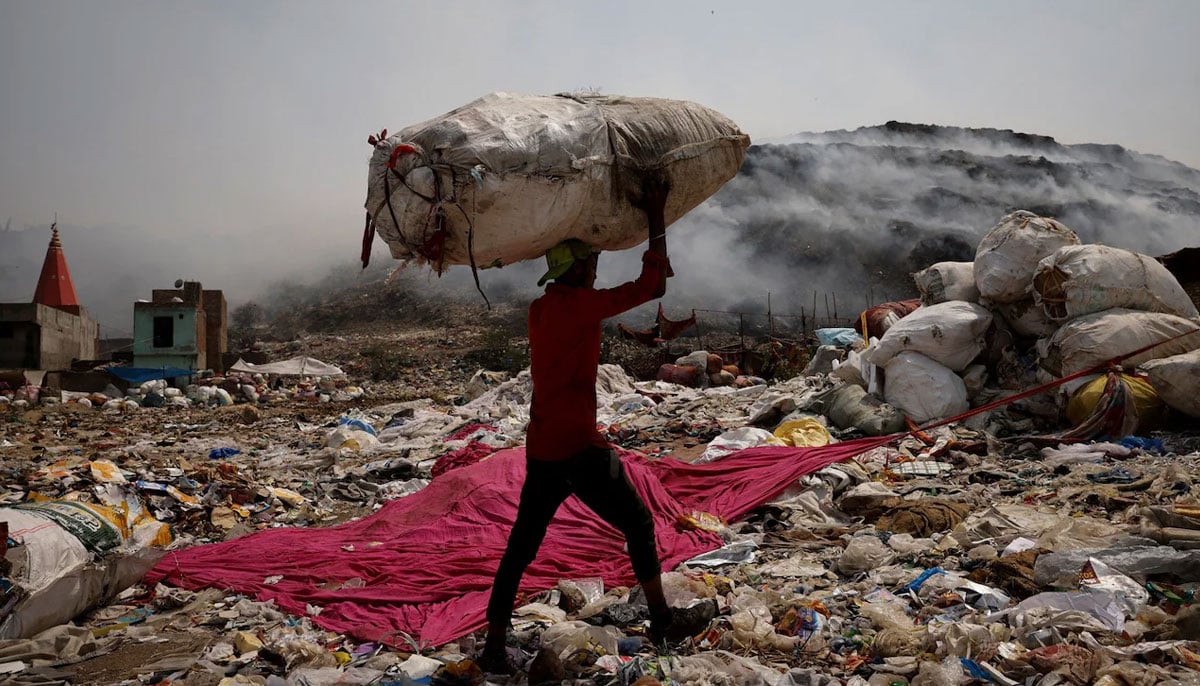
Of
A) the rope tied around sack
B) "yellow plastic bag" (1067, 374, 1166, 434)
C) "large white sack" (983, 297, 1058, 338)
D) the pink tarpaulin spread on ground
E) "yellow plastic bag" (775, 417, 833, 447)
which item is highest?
the rope tied around sack

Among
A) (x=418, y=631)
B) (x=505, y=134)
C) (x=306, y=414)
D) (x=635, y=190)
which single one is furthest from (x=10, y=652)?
(x=306, y=414)

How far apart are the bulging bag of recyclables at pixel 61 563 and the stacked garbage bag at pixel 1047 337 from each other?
557cm

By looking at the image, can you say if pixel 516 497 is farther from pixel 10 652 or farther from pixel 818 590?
pixel 10 652

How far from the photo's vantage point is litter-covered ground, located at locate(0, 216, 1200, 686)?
8.23 ft

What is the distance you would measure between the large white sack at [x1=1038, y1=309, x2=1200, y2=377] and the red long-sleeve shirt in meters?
4.56

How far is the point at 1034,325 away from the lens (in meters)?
6.50

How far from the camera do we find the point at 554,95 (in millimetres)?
3029

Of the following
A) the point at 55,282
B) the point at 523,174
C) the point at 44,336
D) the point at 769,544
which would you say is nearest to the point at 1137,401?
the point at 769,544

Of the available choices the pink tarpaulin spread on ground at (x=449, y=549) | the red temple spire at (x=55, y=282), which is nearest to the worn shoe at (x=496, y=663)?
the pink tarpaulin spread on ground at (x=449, y=549)

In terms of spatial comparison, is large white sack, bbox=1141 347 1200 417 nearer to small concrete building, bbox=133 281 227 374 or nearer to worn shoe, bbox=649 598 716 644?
worn shoe, bbox=649 598 716 644

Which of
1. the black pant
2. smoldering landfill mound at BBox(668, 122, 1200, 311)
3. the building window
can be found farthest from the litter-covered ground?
smoldering landfill mound at BBox(668, 122, 1200, 311)

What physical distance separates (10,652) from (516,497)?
2532mm

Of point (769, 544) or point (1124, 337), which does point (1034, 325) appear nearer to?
point (1124, 337)

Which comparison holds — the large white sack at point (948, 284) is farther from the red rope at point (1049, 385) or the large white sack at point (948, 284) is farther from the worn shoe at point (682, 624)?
the worn shoe at point (682, 624)
